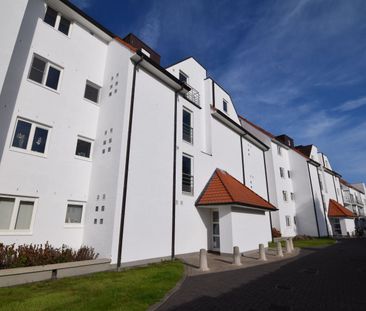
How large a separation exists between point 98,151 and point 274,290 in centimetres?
923

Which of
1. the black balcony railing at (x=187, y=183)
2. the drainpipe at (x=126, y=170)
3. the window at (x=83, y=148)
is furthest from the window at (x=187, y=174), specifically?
the window at (x=83, y=148)

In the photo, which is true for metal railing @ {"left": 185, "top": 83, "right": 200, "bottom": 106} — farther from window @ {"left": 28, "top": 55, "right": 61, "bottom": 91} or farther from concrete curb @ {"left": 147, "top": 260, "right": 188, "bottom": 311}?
concrete curb @ {"left": 147, "top": 260, "right": 188, "bottom": 311}

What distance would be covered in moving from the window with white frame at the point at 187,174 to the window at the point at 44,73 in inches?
315

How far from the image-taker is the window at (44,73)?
982cm

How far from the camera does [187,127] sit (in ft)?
50.0

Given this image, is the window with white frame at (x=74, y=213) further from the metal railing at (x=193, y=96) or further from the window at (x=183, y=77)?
the window at (x=183, y=77)

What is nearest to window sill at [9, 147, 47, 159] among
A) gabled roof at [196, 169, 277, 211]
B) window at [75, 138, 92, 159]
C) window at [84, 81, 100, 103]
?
window at [75, 138, 92, 159]

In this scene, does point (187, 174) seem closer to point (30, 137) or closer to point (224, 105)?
point (30, 137)

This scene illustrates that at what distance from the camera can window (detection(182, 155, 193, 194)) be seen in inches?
542

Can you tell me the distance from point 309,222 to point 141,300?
1139 inches

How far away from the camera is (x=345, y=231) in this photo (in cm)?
3189

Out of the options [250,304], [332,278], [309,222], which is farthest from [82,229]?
[309,222]

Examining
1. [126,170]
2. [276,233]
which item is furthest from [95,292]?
[276,233]

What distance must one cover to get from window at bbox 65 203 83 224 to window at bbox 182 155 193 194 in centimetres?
576
